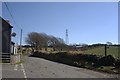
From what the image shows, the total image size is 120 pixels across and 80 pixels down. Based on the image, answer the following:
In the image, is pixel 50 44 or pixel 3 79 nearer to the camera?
pixel 3 79

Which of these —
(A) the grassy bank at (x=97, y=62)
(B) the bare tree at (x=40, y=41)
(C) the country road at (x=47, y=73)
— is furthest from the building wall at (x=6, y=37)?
(B) the bare tree at (x=40, y=41)

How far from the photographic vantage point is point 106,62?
30.4 m

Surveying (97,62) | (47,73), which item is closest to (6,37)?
(97,62)

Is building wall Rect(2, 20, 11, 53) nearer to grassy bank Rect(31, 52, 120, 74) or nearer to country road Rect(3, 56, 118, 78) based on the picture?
grassy bank Rect(31, 52, 120, 74)

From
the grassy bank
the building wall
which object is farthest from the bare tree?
the grassy bank

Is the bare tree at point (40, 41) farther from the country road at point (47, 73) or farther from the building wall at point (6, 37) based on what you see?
the country road at point (47, 73)

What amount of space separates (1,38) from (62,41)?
253 ft

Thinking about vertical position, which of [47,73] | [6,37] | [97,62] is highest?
[6,37]

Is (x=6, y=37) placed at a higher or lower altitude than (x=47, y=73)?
higher

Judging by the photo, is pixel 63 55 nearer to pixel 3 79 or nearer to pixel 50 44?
pixel 3 79

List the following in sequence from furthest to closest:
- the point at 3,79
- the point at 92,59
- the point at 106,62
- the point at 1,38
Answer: the point at 1,38, the point at 92,59, the point at 106,62, the point at 3,79

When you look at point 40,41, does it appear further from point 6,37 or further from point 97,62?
point 97,62

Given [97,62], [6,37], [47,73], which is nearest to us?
[47,73]

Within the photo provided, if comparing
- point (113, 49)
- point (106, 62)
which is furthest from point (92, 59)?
point (113, 49)
